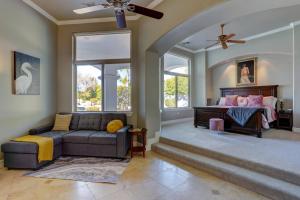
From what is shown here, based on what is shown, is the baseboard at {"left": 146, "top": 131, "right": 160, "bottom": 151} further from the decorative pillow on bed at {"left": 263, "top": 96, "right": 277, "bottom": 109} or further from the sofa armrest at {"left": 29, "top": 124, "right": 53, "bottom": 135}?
the decorative pillow on bed at {"left": 263, "top": 96, "right": 277, "bottom": 109}

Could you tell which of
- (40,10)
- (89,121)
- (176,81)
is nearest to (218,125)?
(176,81)

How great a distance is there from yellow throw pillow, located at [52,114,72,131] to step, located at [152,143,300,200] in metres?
2.71

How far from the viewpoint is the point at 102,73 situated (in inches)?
195

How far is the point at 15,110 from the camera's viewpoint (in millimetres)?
3648

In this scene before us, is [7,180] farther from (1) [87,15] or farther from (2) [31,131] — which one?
(1) [87,15]

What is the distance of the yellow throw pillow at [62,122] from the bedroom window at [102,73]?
459 mm

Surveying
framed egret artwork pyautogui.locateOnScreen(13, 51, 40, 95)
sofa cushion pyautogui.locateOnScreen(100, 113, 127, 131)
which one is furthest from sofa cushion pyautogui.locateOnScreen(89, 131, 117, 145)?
framed egret artwork pyautogui.locateOnScreen(13, 51, 40, 95)

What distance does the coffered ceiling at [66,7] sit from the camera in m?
3.91

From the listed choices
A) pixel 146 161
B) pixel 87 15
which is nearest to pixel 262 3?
pixel 146 161

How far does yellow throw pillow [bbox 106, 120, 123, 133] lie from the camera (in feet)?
13.5

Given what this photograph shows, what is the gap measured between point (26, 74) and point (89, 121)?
5.64 ft

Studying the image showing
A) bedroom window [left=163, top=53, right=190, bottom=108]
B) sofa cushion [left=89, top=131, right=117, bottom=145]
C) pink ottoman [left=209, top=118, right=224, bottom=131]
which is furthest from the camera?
bedroom window [left=163, top=53, right=190, bottom=108]

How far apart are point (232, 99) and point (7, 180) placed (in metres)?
6.85

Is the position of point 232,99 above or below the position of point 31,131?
above
